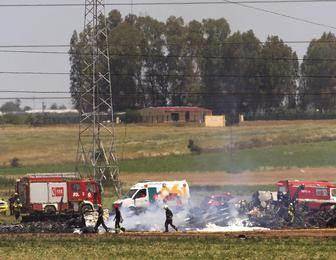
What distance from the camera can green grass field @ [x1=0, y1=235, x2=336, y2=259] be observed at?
3195 cm

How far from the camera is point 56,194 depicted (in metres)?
59.0

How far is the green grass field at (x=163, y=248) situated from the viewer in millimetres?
31953

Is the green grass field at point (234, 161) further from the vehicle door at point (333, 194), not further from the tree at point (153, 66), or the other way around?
the tree at point (153, 66)

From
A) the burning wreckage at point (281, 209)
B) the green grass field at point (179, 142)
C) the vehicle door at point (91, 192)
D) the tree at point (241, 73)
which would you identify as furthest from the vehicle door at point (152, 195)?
the tree at point (241, 73)

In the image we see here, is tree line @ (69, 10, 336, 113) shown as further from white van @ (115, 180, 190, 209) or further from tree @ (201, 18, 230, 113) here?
white van @ (115, 180, 190, 209)

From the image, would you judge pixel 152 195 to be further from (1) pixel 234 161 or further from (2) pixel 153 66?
(2) pixel 153 66

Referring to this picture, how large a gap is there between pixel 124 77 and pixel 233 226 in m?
91.5

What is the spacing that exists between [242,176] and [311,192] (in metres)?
Result: 31.2

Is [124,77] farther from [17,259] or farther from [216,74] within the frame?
[17,259]

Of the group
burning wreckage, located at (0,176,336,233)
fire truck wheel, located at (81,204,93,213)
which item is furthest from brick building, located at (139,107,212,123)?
fire truck wheel, located at (81,204,93,213)

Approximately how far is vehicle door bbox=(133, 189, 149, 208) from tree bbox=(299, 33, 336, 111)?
8518cm

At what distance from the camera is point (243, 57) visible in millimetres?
115250

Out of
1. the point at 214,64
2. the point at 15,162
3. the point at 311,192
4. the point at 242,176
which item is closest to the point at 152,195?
the point at 311,192

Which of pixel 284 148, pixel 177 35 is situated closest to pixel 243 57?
pixel 284 148
